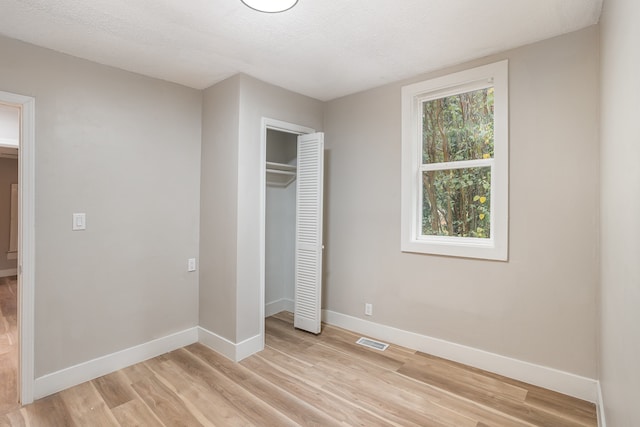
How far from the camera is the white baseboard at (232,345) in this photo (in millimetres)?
2814

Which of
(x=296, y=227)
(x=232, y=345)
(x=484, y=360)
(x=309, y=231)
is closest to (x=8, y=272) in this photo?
(x=232, y=345)

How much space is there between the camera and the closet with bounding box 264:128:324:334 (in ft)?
10.8

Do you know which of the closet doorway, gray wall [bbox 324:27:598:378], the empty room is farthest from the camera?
the closet doorway

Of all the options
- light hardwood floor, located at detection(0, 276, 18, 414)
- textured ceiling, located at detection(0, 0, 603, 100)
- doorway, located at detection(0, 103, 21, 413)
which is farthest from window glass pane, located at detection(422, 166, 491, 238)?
light hardwood floor, located at detection(0, 276, 18, 414)

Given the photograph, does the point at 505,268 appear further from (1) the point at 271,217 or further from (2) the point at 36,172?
(2) the point at 36,172

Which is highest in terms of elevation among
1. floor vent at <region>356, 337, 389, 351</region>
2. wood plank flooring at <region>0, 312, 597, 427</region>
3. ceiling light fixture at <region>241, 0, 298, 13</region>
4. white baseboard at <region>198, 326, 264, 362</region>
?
ceiling light fixture at <region>241, 0, 298, 13</region>

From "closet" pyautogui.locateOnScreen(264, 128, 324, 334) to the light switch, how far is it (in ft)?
5.42

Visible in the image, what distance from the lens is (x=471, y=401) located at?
221 centimetres

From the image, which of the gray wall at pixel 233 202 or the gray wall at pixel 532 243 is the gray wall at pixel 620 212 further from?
the gray wall at pixel 233 202

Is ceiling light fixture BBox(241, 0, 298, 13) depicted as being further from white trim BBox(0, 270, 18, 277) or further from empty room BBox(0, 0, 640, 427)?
white trim BBox(0, 270, 18, 277)

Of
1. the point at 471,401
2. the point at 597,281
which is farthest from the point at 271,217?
the point at 597,281

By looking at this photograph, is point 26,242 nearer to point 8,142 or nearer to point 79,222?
point 79,222

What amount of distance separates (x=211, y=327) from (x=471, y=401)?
2.27m

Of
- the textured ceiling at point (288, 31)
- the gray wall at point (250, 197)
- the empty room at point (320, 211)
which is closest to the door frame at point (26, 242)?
the empty room at point (320, 211)
